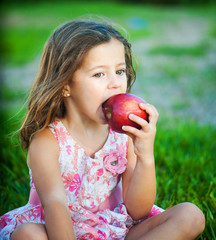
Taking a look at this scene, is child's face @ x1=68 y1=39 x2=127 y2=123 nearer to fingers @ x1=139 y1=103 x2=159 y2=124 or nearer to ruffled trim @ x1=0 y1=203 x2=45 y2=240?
fingers @ x1=139 y1=103 x2=159 y2=124

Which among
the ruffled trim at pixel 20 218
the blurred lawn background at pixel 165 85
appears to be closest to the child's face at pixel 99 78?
the blurred lawn background at pixel 165 85

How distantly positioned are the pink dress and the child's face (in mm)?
202

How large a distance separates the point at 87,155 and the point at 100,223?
1.15 feet

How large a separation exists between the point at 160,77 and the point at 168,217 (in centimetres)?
452

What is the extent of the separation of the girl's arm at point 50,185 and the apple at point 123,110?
13.6 inches

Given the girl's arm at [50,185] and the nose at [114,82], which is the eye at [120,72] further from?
the girl's arm at [50,185]

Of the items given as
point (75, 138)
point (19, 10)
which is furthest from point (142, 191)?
point (19, 10)

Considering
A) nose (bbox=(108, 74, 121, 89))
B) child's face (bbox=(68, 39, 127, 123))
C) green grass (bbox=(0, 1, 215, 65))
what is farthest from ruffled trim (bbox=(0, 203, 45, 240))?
green grass (bbox=(0, 1, 215, 65))

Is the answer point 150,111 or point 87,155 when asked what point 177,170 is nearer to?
point 87,155

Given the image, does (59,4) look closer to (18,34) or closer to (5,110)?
(18,34)

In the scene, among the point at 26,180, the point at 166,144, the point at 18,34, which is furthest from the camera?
the point at 18,34

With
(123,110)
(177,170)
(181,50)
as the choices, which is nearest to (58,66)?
(123,110)

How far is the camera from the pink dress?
6.05 ft

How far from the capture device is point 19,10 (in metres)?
13.5
